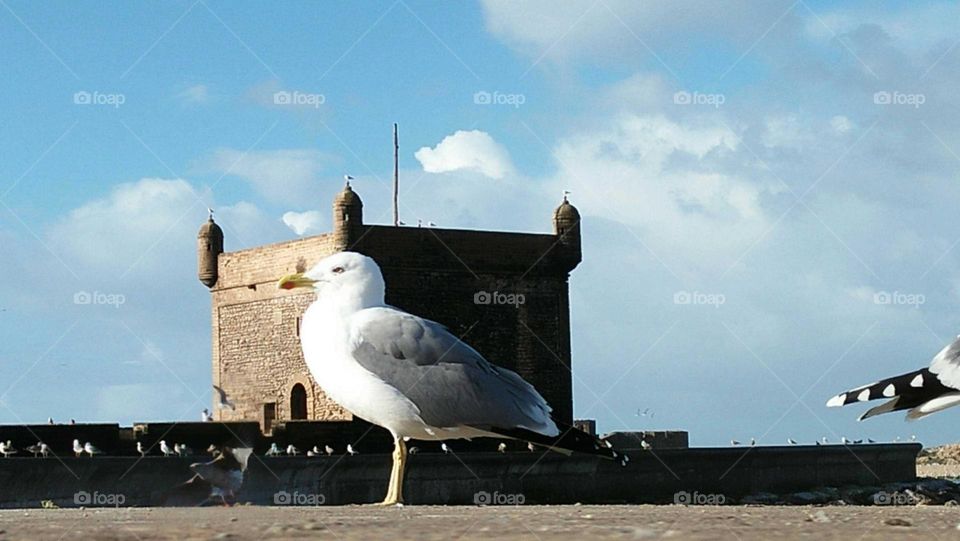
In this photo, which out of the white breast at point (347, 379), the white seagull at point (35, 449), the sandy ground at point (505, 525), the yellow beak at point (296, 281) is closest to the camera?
the sandy ground at point (505, 525)

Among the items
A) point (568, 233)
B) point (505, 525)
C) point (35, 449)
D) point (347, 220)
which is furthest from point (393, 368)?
point (568, 233)

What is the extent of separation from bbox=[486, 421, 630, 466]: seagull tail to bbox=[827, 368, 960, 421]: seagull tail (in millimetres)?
2270

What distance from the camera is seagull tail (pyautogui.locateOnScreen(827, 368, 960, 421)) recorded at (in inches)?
359

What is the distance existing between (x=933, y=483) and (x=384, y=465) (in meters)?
14.9

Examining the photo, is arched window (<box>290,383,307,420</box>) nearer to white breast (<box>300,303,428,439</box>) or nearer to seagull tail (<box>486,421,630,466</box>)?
seagull tail (<box>486,421,630,466</box>)

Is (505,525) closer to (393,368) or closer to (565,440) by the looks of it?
(393,368)

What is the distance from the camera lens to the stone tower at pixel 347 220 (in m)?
36.0

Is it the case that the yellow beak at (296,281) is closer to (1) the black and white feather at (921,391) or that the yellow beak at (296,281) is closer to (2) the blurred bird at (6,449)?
(1) the black and white feather at (921,391)

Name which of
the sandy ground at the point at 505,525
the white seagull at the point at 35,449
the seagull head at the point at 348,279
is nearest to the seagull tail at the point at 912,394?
the sandy ground at the point at 505,525

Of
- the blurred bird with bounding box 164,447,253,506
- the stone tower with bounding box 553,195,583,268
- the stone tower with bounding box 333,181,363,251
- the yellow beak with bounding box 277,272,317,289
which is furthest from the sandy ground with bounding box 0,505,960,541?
the stone tower with bounding box 553,195,583,268

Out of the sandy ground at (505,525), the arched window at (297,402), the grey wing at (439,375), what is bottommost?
the sandy ground at (505,525)

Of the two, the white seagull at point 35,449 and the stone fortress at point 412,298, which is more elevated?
the stone fortress at point 412,298

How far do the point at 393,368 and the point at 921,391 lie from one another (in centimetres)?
306

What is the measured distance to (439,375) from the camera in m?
10.6
